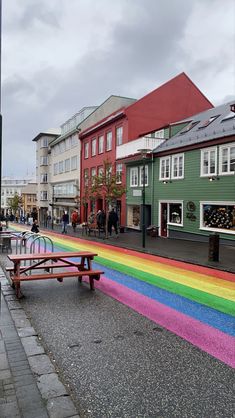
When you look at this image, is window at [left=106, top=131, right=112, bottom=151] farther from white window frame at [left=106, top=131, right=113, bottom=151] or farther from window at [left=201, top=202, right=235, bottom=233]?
window at [left=201, top=202, right=235, bottom=233]

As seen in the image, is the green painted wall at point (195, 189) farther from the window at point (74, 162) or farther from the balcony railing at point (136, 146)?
the window at point (74, 162)

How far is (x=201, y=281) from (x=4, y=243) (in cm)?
962

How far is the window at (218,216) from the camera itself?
1828 cm

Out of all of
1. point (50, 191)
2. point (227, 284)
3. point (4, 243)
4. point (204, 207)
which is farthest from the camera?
point (50, 191)

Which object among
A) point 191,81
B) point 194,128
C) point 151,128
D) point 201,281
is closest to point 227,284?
point 201,281

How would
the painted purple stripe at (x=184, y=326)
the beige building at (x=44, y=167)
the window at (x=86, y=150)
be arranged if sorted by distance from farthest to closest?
the beige building at (x=44, y=167) → the window at (x=86, y=150) → the painted purple stripe at (x=184, y=326)

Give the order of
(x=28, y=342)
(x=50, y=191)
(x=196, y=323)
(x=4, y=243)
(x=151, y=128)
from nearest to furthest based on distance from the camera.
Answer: (x=28, y=342) < (x=196, y=323) < (x=4, y=243) < (x=151, y=128) < (x=50, y=191)

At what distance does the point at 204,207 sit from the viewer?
796 inches

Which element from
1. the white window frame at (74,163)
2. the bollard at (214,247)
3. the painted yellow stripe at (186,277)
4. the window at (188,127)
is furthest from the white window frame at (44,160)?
the bollard at (214,247)

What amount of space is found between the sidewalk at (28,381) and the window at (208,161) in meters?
15.9

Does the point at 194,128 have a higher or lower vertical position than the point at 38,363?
higher

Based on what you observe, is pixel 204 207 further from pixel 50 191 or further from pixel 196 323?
pixel 50 191

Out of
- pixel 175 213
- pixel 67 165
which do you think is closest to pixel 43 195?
pixel 67 165

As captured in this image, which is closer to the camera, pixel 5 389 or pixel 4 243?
pixel 5 389
